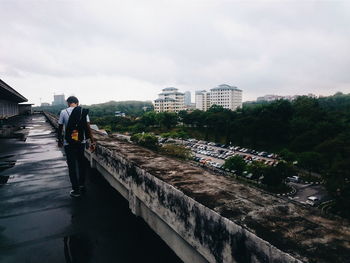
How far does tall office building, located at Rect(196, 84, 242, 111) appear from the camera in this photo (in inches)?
5005

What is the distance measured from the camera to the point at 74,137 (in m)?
3.34

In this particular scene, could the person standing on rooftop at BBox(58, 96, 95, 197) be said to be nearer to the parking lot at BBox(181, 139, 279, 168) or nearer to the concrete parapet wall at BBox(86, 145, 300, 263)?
the concrete parapet wall at BBox(86, 145, 300, 263)

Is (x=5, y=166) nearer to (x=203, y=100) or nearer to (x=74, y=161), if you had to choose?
(x=74, y=161)

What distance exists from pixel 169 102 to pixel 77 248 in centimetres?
11898

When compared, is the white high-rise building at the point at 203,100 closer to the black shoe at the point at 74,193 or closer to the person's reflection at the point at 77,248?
the black shoe at the point at 74,193

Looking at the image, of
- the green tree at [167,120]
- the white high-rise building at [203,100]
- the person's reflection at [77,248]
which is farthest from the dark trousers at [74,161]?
the white high-rise building at [203,100]

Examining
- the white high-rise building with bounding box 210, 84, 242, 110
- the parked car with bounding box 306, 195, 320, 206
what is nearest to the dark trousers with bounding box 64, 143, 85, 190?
the parked car with bounding box 306, 195, 320, 206

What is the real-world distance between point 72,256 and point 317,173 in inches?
1861

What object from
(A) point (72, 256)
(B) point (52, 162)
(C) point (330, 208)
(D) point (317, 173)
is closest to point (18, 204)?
(A) point (72, 256)

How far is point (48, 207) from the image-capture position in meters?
2.89

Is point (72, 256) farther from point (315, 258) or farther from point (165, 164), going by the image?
point (315, 258)

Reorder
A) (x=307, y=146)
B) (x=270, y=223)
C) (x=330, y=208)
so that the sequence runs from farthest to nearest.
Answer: (x=307, y=146) → (x=330, y=208) → (x=270, y=223)

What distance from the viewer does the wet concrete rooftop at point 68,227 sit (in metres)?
2.01

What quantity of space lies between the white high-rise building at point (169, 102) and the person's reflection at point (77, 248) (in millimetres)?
117642
